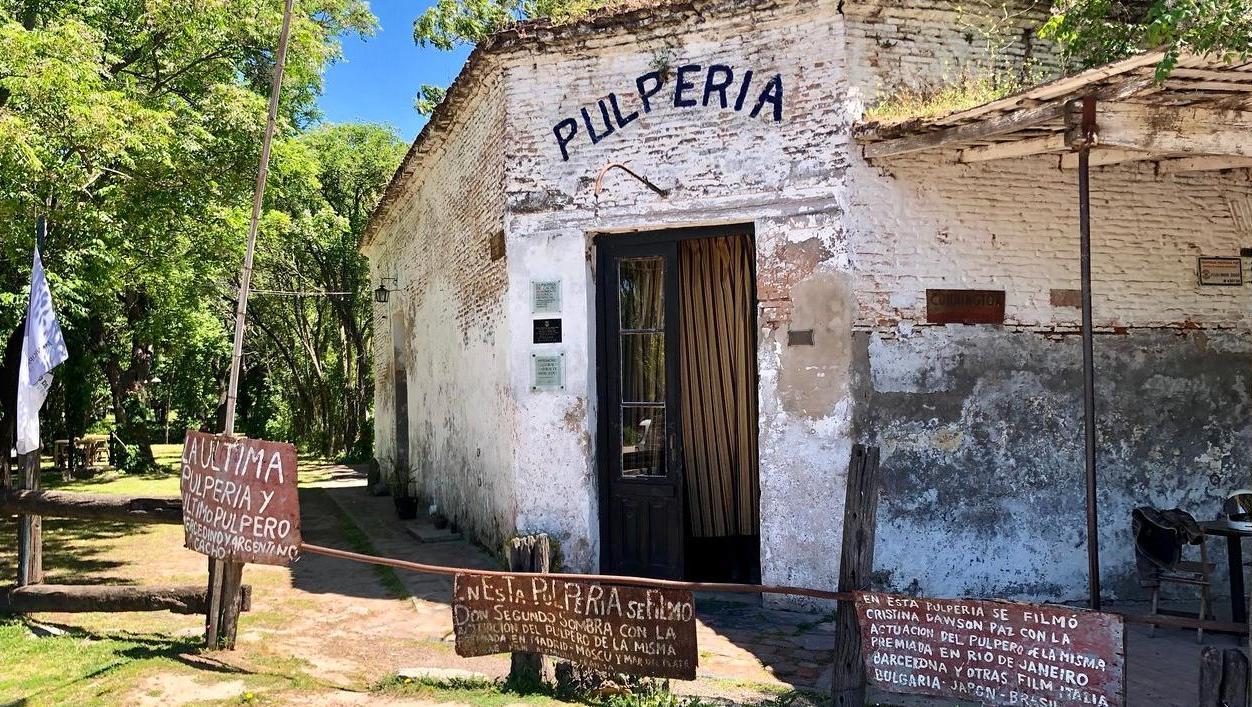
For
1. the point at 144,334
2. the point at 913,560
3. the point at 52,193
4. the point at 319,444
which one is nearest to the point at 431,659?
the point at 913,560

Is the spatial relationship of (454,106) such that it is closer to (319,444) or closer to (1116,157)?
(1116,157)

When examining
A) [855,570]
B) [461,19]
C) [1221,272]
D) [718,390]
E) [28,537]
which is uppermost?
[461,19]

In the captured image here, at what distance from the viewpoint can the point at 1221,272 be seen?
810 cm

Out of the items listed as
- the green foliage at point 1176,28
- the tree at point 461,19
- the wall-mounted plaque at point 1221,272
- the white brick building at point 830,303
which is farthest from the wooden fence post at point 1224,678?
the tree at point 461,19

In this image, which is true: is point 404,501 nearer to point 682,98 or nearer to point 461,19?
point 682,98

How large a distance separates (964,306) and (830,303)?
1.10 metres

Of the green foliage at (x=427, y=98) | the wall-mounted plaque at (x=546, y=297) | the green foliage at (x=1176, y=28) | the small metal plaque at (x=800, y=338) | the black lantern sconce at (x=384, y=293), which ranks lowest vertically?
the small metal plaque at (x=800, y=338)

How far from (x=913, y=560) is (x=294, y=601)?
17.6 feet

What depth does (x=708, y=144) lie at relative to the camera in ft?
26.1

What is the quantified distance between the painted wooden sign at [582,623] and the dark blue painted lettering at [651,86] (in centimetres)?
438

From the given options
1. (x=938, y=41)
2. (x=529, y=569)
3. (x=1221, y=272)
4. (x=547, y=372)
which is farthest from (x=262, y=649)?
(x=1221, y=272)

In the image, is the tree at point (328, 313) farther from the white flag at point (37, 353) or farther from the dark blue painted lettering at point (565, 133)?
the white flag at point (37, 353)

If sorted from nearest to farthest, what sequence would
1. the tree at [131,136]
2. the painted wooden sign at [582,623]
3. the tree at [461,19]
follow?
1. the painted wooden sign at [582,623]
2. the tree at [131,136]
3. the tree at [461,19]

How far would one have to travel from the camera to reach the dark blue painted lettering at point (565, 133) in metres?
8.38
